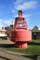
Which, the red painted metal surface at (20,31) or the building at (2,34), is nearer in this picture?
the red painted metal surface at (20,31)

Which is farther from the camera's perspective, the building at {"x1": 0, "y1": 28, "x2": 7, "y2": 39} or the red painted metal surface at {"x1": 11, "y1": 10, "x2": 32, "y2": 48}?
the building at {"x1": 0, "y1": 28, "x2": 7, "y2": 39}

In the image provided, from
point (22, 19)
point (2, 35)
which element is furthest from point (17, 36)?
point (2, 35)

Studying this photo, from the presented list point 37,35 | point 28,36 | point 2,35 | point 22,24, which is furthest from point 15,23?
point 2,35

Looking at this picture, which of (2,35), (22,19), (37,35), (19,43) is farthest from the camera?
(2,35)

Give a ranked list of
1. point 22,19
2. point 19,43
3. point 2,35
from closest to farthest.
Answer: point 22,19
point 19,43
point 2,35

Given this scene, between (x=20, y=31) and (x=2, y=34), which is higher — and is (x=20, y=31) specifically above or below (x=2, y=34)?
below

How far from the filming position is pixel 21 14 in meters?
14.9

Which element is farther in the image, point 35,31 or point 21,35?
point 35,31

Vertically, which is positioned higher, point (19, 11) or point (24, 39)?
point (19, 11)

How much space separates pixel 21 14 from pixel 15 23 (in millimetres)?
957

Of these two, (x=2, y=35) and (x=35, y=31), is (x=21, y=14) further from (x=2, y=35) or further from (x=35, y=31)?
(x=2, y=35)

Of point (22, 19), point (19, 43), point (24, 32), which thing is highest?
point (22, 19)

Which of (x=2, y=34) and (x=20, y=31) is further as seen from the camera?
(x=2, y=34)

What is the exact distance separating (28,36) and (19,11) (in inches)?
88.1
